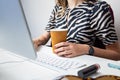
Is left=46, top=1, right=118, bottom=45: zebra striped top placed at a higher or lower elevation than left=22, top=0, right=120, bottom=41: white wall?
higher

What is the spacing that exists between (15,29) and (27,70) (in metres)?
0.18

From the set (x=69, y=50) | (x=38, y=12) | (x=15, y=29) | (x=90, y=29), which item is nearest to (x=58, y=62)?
(x=69, y=50)

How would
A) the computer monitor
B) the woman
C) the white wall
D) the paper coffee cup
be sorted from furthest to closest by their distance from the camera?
the white wall → the woman → the paper coffee cup → the computer monitor

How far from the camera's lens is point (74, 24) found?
1280 mm

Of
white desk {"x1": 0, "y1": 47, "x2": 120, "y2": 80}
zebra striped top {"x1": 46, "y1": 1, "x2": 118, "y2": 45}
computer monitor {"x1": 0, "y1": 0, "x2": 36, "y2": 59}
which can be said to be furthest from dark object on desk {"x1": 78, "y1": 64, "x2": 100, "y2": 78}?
zebra striped top {"x1": 46, "y1": 1, "x2": 118, "y2": 45}

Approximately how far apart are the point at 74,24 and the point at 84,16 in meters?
0.08

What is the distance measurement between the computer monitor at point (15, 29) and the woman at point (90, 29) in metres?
0.26

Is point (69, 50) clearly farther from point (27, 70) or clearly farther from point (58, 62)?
point (27, 70)

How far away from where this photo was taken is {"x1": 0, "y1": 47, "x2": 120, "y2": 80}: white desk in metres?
0.76

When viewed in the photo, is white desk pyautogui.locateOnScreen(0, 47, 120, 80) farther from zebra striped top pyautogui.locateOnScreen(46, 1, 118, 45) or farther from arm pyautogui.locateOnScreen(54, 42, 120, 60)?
zebra striped top pyautogui.locateOnScreen(46, 1, 118, 45)

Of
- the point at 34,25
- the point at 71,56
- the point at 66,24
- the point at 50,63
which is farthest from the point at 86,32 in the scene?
the point at 34,25

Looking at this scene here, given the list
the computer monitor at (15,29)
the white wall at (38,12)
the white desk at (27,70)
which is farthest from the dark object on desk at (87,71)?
the white wall at (38,12)

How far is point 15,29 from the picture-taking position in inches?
28.6

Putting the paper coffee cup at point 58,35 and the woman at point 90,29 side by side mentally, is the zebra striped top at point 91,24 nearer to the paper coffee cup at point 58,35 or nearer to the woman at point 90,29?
the woman at point 90,29
